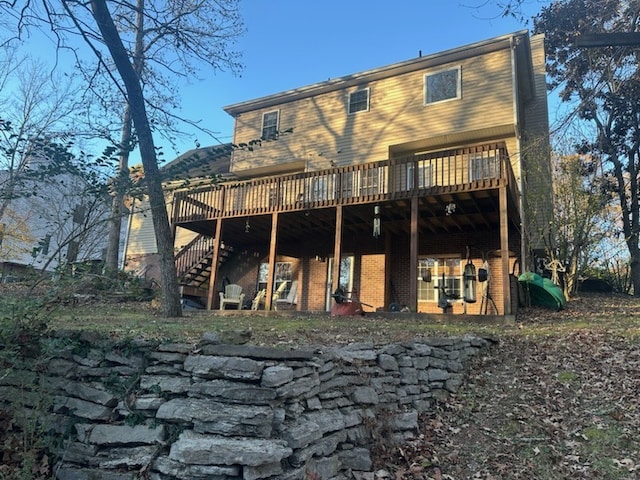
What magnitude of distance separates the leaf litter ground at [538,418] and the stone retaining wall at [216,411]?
45 centimetres

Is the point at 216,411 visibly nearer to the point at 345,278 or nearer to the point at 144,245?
the point at 345,278

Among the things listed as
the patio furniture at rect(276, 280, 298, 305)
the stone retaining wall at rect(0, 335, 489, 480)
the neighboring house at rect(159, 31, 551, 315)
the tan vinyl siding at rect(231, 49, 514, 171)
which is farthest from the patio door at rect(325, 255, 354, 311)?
the stone retaining wall at rect(0, 335, 489, 480)

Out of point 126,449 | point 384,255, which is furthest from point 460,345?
point 384,255

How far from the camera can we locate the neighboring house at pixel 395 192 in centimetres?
1073

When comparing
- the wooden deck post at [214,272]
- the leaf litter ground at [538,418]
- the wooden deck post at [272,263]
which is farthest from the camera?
the wooden deck post at [214,272]

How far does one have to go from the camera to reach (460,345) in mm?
5895

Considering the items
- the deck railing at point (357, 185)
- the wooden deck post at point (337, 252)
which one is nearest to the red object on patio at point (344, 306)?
the wooden deck post at point (337, 252)

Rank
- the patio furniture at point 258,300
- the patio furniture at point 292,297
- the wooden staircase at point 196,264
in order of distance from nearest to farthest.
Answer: the patio furniture at point 258,300
the patio furniture at point 292,297
the wooden staircase at point 196,264

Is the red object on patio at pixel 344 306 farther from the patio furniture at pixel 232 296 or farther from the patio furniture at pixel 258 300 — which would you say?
the patio furniture at pixel 232 296

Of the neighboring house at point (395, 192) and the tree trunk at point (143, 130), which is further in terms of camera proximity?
the neighboring house at point (395, 192)

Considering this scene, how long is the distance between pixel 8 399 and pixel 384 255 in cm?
1001

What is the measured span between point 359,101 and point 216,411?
505 inches

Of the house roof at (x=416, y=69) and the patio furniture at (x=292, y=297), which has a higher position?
the house roof at (x=416, y=69)

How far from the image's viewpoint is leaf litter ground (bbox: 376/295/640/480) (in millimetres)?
3914
